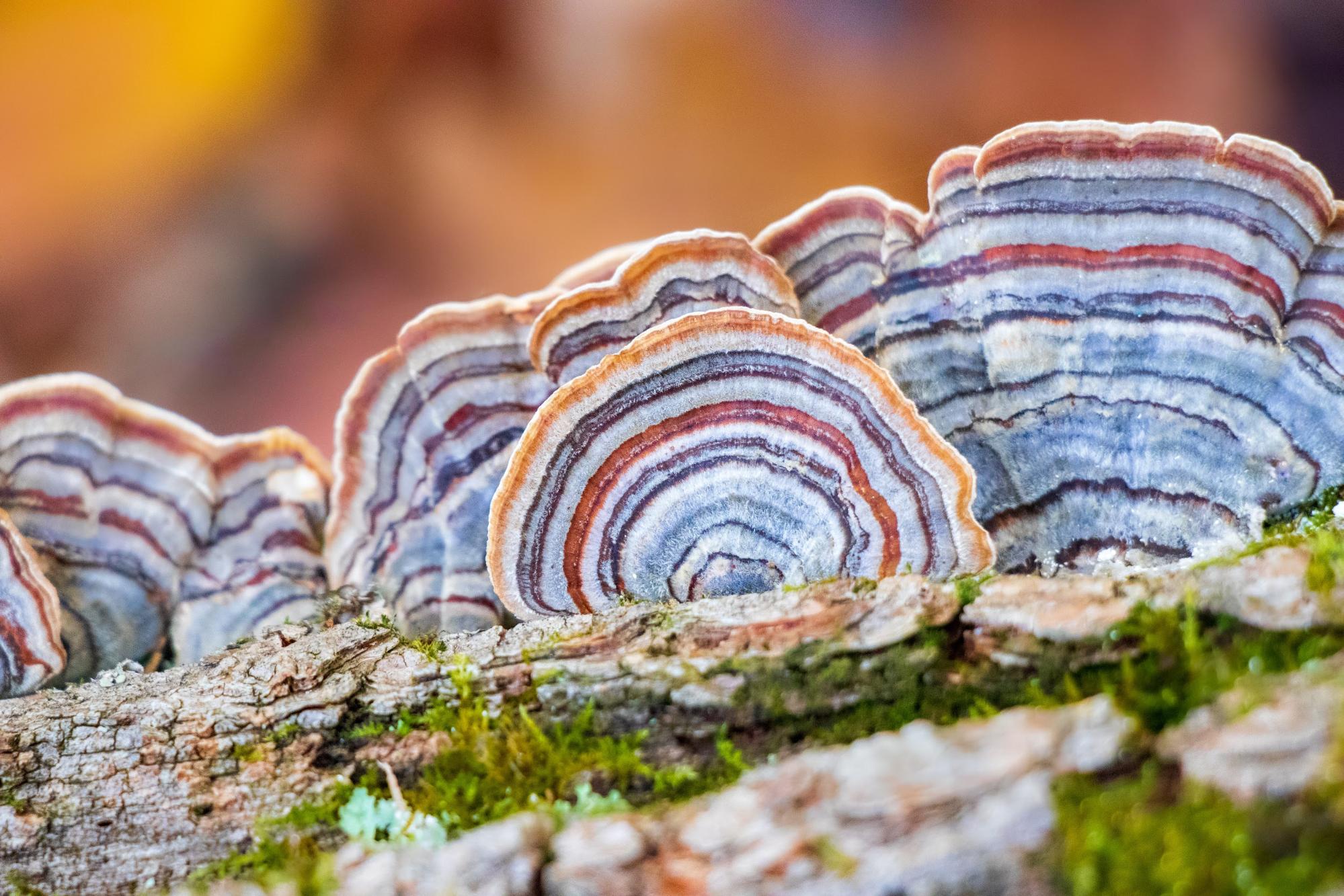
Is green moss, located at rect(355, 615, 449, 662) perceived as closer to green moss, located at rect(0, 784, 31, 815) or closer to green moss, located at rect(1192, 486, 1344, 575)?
green moss, located at rect(0, 784, 31, 815)

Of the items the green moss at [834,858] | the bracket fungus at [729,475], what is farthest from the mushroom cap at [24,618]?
the green moss at [834,858]

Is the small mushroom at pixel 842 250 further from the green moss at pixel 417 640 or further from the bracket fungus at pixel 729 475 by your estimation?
the green moss at pixel 417 640

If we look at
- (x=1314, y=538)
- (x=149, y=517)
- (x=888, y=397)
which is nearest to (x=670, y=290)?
(x=888, y=397)

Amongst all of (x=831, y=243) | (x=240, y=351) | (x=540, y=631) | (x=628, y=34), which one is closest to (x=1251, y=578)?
(x=831, y=243)

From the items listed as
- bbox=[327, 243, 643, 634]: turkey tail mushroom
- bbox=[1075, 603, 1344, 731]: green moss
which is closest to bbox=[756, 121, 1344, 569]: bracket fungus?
bbox=[1075, 603, 1344, 731]: green moss

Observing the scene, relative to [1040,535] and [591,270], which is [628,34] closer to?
[591,270]

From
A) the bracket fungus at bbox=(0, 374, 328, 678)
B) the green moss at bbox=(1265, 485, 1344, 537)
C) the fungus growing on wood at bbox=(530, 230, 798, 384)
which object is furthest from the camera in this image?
the bracket fungus at bbox=(0, 374, 328, 678)
